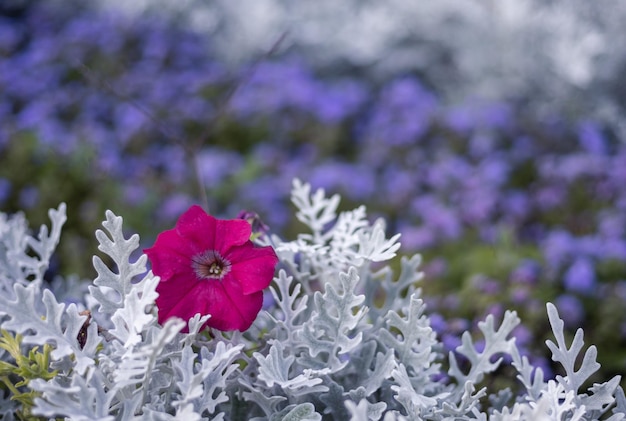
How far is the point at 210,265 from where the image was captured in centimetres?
91

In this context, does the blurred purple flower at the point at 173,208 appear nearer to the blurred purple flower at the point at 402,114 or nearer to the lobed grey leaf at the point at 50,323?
the blurred purple flower at the point at 402,114

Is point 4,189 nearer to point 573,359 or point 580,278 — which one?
point 580,278

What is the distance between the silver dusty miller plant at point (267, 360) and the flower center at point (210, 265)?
61 mm

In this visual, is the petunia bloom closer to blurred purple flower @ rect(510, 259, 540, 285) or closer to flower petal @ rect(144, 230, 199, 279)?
flower petal @ rect(144, 230, 199, 279)

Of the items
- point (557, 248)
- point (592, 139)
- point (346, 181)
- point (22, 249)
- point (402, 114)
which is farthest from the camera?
point (402, 114)

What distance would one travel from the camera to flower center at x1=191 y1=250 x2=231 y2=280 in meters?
0.90

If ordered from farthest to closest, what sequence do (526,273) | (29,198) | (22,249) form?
(29,198), (526,273), (22,249)

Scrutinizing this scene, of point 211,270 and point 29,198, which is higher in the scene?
point 211,270

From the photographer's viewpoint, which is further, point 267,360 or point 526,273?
point 526,273

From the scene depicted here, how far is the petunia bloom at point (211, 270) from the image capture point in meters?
0.87

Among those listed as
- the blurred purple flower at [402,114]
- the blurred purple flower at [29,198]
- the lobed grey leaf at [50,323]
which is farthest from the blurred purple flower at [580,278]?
the blurred purple flower at [29,198]

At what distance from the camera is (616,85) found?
8.50 ft

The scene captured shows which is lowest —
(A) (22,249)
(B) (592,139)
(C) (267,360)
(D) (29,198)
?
(D) (29,198)

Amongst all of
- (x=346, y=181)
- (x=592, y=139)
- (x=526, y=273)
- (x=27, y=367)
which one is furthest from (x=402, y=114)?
(x=27, y=367)
